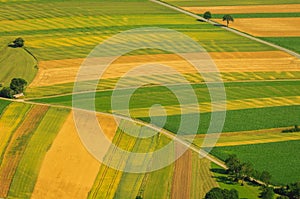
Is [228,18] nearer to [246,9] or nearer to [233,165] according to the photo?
[246,9]

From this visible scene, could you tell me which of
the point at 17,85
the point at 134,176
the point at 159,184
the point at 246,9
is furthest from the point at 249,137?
the point at 246,9

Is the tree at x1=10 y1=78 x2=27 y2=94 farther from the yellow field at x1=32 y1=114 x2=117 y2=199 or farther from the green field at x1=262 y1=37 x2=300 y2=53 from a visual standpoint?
the green field at x1=262 y1=37 x2=300 y2=53

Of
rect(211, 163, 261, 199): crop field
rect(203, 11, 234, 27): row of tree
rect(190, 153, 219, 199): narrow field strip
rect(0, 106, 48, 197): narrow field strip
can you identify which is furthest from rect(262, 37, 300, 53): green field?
rect(0, 106, 48, 197): narrow field strip

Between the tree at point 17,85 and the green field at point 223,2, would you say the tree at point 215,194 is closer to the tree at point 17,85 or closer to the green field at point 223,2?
the tree at point 17,85

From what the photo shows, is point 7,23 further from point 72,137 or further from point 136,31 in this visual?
point 72,137

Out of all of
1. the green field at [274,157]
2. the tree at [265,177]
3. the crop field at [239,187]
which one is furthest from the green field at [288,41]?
the tree at [265,177]

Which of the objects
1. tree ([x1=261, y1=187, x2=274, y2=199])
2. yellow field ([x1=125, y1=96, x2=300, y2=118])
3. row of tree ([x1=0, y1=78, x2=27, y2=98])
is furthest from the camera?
row of tree ([x1=0, y1=78, x2=27, y2=98])
